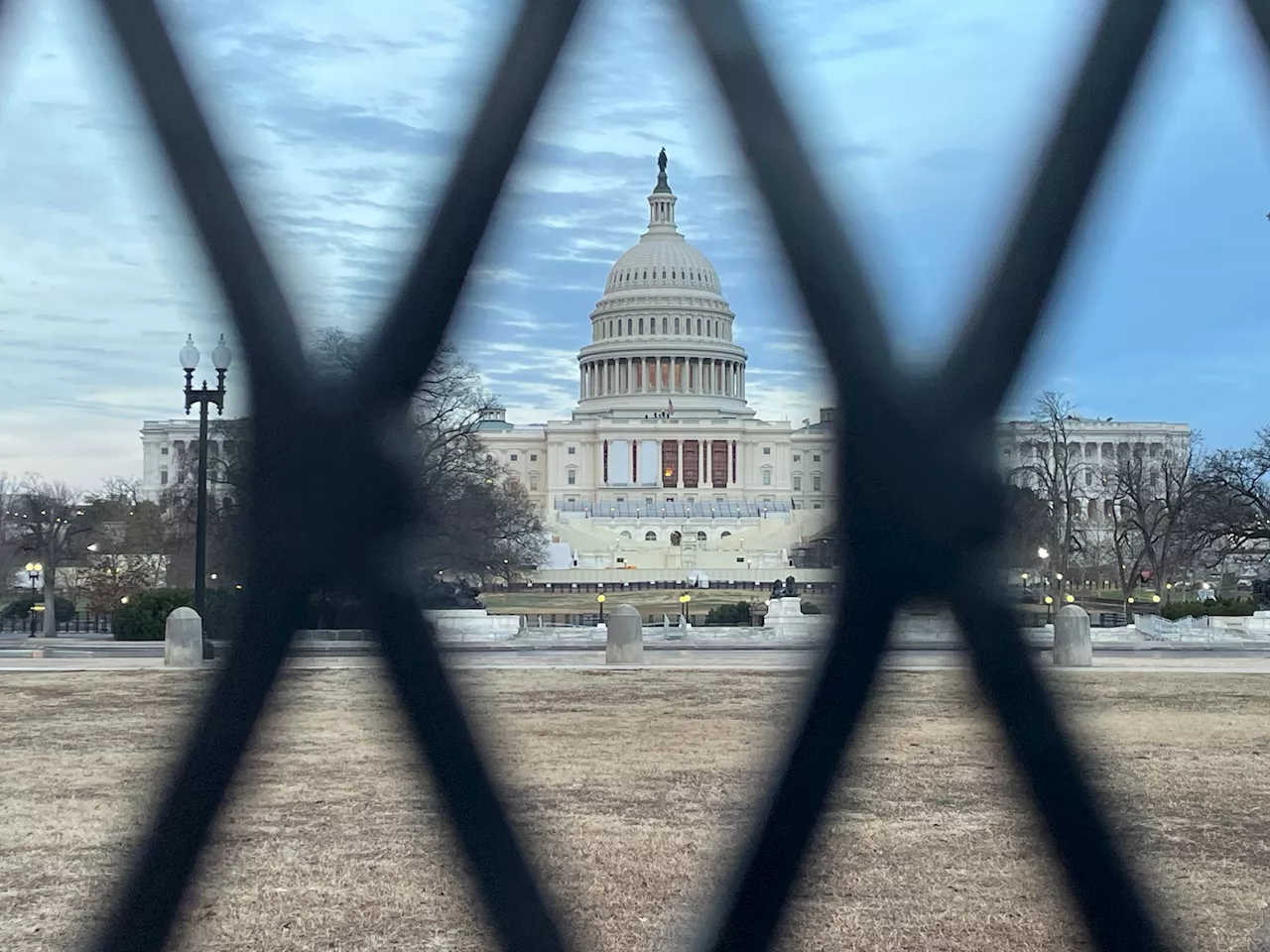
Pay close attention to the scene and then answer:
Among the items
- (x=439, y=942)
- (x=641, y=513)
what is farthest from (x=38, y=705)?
(x=641, y=513)

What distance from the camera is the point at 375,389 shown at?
1.23 m

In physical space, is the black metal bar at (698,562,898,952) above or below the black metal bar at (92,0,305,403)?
below

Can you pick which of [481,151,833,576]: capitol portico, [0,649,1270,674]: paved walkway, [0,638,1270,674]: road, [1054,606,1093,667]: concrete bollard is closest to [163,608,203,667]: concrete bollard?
[0,649,1270,674]: paved walkway

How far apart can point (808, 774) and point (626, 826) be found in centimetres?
716

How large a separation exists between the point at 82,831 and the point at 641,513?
90.0 metres

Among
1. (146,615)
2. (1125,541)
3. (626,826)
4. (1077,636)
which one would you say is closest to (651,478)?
(1125,541)

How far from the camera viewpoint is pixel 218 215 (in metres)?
1.22

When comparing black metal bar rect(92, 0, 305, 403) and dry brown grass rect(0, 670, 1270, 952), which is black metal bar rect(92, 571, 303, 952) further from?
black metal bar rect(92, 0, 305, 403)

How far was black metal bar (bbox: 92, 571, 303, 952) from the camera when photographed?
1.26 meters

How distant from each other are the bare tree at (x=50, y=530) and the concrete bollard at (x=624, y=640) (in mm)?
13499

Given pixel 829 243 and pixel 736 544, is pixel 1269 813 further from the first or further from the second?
pixel 736 544

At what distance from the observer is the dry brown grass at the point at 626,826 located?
245cm

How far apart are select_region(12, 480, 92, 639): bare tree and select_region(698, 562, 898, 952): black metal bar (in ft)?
98.6

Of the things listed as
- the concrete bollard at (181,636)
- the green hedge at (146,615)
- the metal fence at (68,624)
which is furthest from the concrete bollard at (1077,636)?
the metal fence at (68,624)
